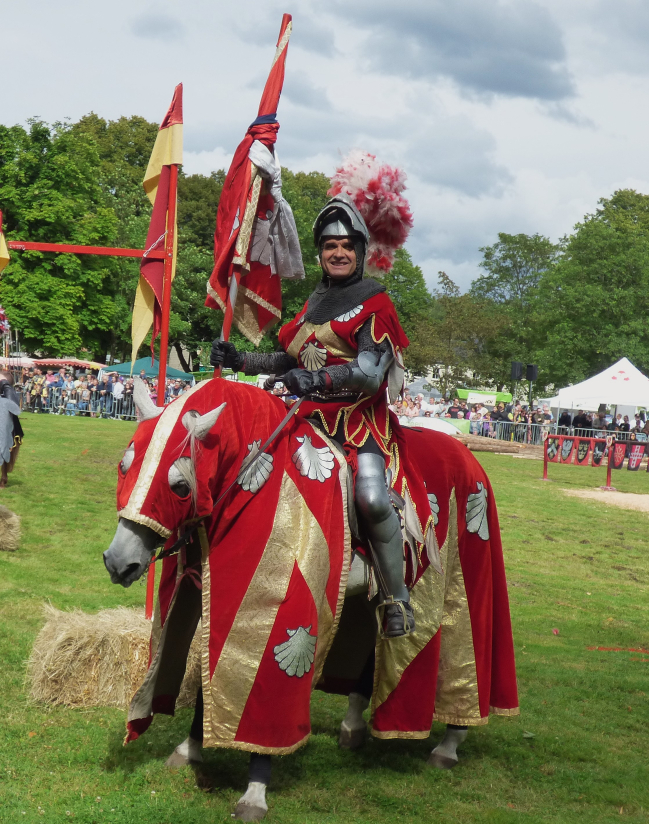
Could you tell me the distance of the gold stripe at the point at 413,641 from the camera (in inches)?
205

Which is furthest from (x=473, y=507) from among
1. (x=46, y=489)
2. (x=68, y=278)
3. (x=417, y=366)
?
(x=417, y=366)

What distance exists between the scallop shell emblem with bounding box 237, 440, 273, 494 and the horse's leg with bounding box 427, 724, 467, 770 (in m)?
2.47

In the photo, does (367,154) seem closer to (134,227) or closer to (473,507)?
(473,507)

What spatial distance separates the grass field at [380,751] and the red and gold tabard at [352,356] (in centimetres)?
→ 210

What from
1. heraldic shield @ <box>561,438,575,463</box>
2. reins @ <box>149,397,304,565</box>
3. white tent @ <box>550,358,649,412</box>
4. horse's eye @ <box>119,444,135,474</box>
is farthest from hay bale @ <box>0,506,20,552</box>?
white tent @ <box>550,358,649,412</box>

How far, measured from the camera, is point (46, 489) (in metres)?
14.8

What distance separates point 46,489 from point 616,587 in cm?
950

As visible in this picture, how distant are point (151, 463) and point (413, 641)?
2191 millimetres

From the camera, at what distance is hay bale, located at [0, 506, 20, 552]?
10.6m

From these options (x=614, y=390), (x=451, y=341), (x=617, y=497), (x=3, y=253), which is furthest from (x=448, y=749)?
(x=451, y=341)

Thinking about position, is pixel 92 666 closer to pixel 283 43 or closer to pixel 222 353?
pixel 222 353

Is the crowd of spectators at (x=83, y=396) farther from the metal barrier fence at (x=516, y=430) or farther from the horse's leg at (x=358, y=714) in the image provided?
the horse's leg at (x=358, y=714)

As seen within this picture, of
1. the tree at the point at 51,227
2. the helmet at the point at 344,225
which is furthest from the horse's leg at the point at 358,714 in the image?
the tree at the point at 51,227

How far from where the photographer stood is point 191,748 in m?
5.06
